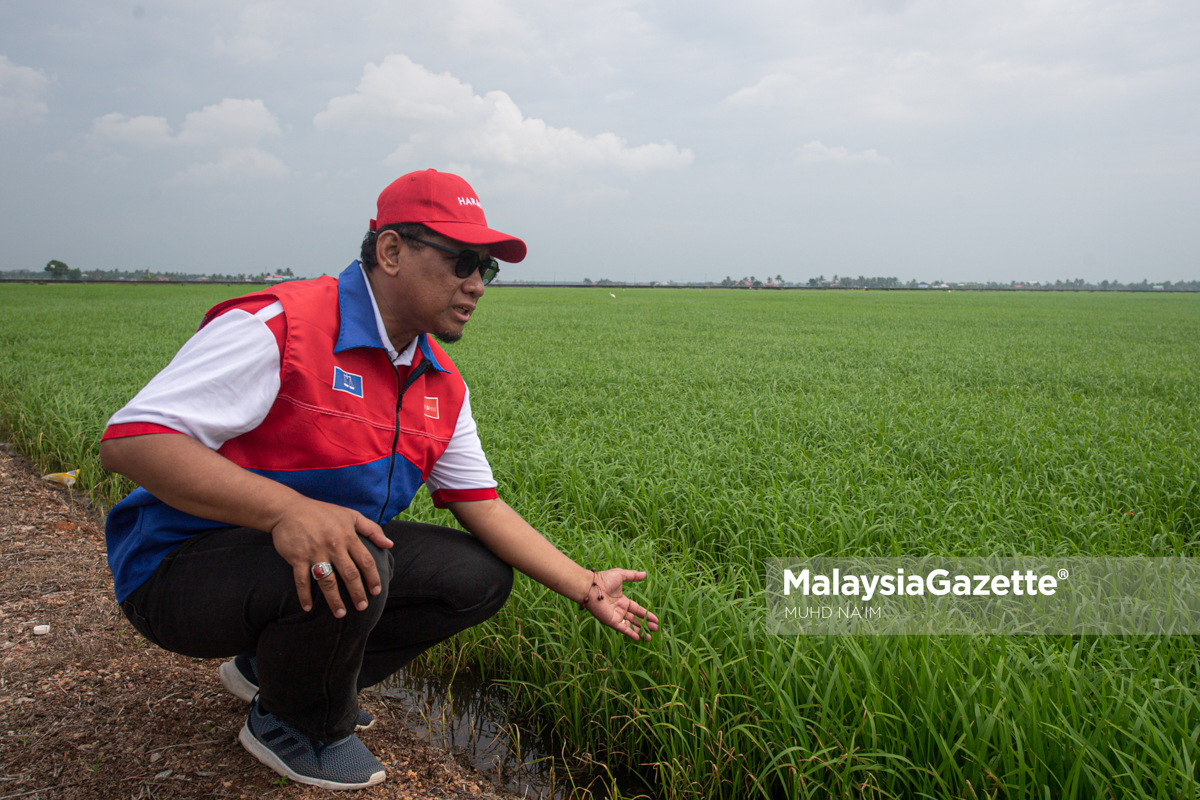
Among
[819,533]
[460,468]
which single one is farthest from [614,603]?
[819,533]

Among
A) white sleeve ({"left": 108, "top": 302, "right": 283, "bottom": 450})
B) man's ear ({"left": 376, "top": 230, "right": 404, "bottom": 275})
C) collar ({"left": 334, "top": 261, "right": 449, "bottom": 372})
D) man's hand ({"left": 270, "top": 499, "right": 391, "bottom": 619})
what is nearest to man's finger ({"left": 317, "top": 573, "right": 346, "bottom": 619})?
man's hand ({"left": 270, "top": 499, "right": 391, "bottom": 619})

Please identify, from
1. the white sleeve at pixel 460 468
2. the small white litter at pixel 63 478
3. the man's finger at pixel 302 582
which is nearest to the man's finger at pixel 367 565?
the man's finger at pixel 302 582

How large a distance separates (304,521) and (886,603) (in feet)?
7.86

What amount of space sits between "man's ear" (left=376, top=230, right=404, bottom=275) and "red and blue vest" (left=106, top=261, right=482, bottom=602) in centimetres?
10

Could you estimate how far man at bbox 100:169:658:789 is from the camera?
157 centimetres

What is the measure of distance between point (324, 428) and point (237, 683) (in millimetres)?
1183

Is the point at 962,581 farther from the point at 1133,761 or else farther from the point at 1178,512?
the point at 1178,512

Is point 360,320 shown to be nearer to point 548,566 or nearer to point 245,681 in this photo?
point 548,566

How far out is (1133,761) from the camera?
1.75 meters

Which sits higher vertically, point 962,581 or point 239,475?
point 239,475

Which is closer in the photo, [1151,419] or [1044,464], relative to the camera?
[1044,464]

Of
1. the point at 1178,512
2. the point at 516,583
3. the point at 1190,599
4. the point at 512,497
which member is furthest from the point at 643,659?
the point at 1178,512

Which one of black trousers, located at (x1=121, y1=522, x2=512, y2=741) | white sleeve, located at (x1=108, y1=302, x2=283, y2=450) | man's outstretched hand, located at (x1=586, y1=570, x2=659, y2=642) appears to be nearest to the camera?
white sleeve, located at (x1=108, y1=302, x2=283, y2=450)

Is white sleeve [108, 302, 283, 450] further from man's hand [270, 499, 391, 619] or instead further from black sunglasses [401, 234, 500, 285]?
black sunglasses [401, 234, 500, 285]
